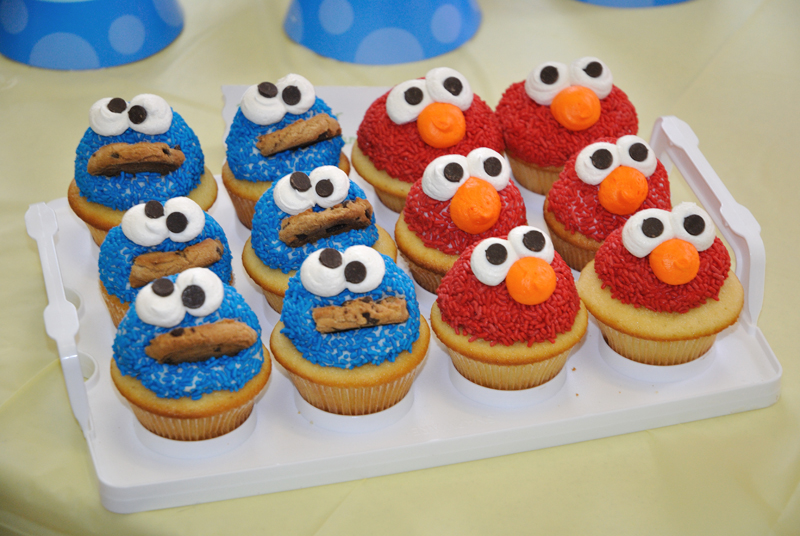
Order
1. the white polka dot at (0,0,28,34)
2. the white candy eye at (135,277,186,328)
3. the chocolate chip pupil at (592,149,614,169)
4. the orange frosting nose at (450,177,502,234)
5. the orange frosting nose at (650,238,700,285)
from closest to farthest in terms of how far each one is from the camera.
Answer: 1. the white candy eye at (135,277,186,328)
2. the orange frosting nose at (650,238,700,285)
3. the orange frosting nose at (450,177,502,234)
4. the chocolate chip pupil at (592,149,614,169)
5. the white polka dot at (0,0,28,34)

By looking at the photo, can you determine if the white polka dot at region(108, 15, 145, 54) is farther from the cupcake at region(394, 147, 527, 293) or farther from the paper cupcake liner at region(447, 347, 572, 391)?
the paper cupcake liner at region(447, 347, 572, 391)

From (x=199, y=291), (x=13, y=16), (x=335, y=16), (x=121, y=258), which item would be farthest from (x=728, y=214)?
(x=13, y=16)

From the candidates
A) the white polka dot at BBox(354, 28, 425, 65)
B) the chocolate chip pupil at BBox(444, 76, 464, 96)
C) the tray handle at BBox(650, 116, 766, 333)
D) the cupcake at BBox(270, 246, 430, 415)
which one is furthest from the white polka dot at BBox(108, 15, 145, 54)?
the tray handle at BBox(650, 116, 766, 333)

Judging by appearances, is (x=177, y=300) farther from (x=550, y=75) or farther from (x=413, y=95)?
(x=550, y=75)

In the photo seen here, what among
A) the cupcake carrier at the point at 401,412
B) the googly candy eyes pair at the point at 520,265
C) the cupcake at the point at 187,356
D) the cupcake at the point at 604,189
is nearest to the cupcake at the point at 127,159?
the cupcake carrier at the point at 401,412

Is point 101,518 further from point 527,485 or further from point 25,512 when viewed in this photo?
point 527,485

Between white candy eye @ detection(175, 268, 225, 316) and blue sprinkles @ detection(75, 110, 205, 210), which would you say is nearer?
white candy eye @ detection(175, 268, 225, 316)

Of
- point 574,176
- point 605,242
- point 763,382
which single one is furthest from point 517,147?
point 763,382
